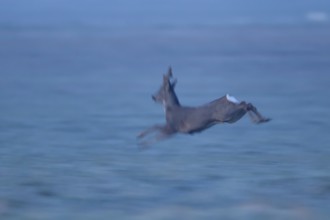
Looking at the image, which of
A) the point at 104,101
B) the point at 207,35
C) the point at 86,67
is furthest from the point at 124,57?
the point at 104,101

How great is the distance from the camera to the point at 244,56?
37562 millimetres

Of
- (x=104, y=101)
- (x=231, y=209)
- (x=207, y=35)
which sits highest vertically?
(x=207, y=35)

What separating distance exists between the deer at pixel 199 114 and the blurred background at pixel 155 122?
0.75m

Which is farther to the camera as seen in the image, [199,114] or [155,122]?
[155,122]

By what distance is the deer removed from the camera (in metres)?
11.4

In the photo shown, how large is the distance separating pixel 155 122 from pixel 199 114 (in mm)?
7851

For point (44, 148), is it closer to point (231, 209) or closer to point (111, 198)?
point (111, 198)

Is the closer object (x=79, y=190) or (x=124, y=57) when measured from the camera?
(x=79, y=190)

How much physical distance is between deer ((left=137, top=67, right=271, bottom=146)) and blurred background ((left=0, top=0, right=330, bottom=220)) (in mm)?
749

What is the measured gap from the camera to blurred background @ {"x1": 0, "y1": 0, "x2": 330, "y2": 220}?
11305 millimetres

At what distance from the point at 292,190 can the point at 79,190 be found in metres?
2.48

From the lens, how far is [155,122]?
1931cm

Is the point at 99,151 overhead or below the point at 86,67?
below

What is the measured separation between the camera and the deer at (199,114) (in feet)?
37.3
